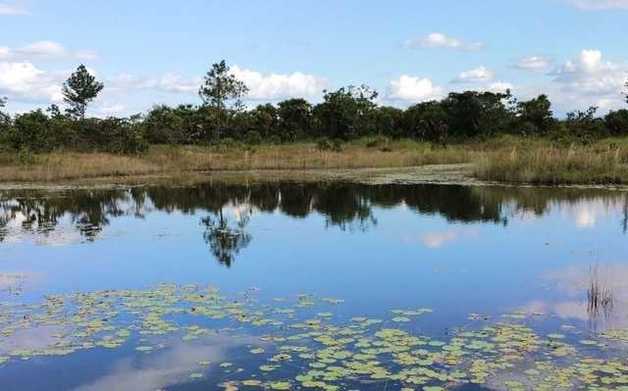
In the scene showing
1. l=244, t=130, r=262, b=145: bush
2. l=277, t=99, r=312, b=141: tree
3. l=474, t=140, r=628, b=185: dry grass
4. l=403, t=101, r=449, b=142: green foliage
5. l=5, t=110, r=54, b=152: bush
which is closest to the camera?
l=474, t=140, r=628, b=185: dry grass

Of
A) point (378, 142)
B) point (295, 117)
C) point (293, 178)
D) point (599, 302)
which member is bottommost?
point (599, 302)

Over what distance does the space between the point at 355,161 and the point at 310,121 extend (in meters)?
21.2

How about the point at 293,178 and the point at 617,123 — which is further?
the point at 617,123

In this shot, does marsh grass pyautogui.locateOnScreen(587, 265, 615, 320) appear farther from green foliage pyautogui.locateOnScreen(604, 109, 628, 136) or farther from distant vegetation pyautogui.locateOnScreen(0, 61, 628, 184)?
green foliage pyautogui.locateOnScreen(604, 109, 628, 136)

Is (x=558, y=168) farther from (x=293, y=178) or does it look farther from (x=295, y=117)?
(x=295, y=117)

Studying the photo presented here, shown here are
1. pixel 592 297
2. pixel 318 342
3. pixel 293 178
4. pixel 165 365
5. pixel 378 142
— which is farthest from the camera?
pixel 378 142

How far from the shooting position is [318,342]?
663 cm

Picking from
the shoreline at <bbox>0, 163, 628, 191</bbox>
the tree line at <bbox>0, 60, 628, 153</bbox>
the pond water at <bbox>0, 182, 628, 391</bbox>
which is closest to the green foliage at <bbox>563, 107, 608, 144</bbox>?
the tree line at <bbox>0, 60, 628, 153</bbox>

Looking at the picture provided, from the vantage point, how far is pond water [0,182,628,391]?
5891mm

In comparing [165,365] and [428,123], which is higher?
[428,123]

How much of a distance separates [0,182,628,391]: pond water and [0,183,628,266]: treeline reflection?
176 mm

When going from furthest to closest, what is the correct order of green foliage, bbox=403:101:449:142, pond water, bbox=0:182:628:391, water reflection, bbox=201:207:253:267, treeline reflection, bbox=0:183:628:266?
green foliage, bbox=403:101:449:142 → treeline reflection, bbox=0:183:628:266 → water reflection, bbox=201:207:253:267 → pond water, bbox=0:182:628:391

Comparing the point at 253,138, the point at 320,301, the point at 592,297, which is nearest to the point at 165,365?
the point at 320,301

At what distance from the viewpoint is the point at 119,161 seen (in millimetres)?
→ 32688
